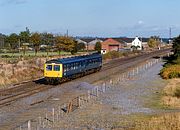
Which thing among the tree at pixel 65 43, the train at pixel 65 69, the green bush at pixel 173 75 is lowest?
the green bush at pixel 173 75

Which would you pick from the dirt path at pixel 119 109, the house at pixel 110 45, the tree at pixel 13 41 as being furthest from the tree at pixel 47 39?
the dirt path at pixel 119 109

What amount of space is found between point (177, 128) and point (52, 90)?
2006 centimetres

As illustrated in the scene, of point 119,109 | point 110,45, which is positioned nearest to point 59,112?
point 119,109

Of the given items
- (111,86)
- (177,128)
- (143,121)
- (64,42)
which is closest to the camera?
(177,128)

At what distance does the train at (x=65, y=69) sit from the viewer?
43.6 metres

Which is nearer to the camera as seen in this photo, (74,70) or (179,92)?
(179,92)

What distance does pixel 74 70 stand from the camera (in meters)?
48.1

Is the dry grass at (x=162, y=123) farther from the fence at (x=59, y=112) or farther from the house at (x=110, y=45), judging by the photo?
the house at (x=110, y=45)

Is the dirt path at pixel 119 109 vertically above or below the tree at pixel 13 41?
below

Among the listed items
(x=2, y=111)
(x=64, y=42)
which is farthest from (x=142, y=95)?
(x=64, y=42)

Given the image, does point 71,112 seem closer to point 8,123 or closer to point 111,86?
point 8,123

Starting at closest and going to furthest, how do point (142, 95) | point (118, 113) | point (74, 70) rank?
point (118, 113) < point (142, 95) < point (74, 70)

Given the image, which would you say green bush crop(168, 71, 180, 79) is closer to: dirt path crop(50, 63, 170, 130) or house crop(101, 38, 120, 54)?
dirt path crop(50, 63, 170, 130)

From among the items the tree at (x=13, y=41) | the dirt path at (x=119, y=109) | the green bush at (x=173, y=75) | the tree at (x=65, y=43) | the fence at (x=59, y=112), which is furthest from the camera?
the tree at (x=13, y=41)
